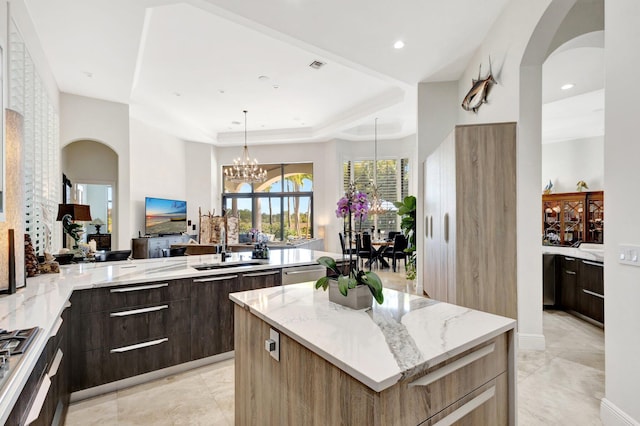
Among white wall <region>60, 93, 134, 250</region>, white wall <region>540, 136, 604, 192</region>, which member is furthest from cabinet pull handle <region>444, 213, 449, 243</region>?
white wall <region>540, 136, 604, 192</region>

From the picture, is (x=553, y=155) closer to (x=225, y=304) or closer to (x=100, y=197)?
(x=225, y=304)

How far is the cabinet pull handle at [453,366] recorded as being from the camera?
1014 mm

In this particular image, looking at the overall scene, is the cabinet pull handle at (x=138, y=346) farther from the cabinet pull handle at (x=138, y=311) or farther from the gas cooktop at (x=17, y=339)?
the gas cooktop at (x=17, y=339)

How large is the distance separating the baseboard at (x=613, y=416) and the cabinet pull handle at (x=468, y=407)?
129 cm

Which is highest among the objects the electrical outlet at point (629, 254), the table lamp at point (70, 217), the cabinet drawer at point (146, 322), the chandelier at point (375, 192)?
the chandelier at point (375, 192)

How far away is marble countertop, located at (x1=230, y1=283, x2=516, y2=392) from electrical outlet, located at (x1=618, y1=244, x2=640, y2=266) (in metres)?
1.02

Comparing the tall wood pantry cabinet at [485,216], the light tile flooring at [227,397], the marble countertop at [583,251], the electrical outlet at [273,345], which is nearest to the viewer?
the electrical outlet at [273,345]

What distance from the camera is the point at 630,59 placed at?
1826 millimetres

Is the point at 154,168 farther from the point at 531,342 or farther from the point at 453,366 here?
the point at 453,366

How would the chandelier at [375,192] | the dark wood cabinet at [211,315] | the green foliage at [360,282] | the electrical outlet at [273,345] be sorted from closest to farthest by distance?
the electrical outlet at [273,345], the green foliage at [360,282], the dark wood cabinet at [211,315], the chandelier at [375,192]

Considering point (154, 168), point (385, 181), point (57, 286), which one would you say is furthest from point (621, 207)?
point (154, 168)

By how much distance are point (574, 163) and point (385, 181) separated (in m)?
4.69

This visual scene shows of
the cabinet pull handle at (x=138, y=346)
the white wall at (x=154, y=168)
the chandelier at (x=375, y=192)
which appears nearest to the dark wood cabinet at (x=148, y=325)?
the cabinet pull handle at (x=138, y=346)

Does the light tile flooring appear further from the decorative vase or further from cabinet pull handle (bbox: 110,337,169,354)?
the decorative vase
